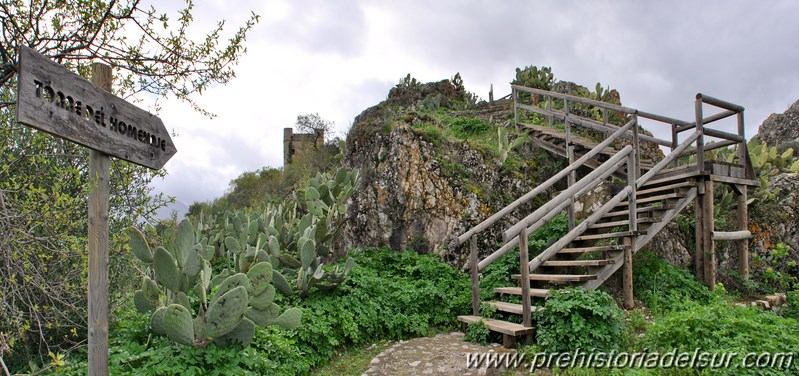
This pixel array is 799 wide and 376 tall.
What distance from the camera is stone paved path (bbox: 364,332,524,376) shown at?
15.1ft

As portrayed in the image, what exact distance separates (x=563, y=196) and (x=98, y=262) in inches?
195

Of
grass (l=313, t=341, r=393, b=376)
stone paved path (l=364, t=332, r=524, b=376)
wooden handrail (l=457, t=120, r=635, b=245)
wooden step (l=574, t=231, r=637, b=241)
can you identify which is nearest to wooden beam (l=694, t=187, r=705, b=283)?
wooden handrail (l=457, t=120, r=635, b=245)

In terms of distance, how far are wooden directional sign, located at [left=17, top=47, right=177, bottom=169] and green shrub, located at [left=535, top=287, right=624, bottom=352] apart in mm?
3848

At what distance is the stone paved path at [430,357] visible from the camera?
4.60 meters

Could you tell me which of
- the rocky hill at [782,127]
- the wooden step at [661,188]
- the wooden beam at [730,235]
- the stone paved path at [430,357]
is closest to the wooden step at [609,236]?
the wooden step at [661,188]

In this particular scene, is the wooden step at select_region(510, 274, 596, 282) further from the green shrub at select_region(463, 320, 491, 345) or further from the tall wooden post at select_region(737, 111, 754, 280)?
the tall wooden post at select_region(737, 111, 754, 280)

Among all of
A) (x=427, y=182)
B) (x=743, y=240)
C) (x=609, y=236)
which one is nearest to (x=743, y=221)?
(x=743, y=240)

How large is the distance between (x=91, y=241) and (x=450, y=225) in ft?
18.6

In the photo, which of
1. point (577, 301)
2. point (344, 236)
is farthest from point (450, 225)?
point (577, 301)

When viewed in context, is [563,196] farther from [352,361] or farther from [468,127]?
[468,127]

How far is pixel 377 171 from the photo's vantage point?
8688 mm

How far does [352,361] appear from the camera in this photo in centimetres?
502

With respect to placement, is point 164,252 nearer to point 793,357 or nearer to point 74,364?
point 74,364

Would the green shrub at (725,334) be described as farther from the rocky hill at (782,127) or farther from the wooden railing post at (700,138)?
the rocky hill at (782,127)
